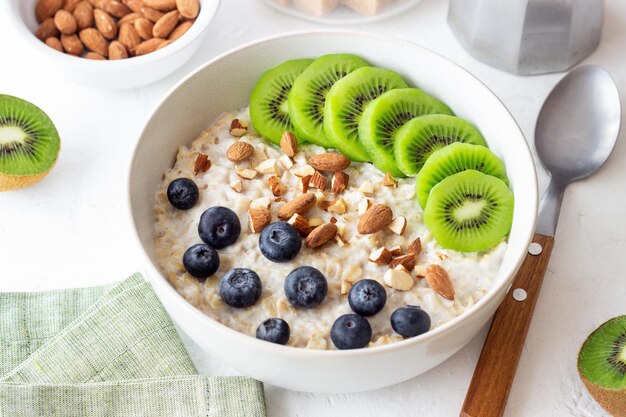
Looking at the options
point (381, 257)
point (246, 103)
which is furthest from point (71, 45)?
point (381, 257)

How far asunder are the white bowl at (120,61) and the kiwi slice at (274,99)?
0.74ft

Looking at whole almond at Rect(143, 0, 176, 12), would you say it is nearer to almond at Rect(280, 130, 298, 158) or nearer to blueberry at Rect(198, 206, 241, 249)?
almond at Rect(280, 130, 298, 158)

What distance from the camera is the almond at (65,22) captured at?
1.87 m

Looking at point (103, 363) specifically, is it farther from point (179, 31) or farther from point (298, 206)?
point (179, 31)

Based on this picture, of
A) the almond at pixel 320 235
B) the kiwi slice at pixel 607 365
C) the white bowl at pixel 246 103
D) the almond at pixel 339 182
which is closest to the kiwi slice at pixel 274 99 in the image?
the white bowl at pixel 246 103

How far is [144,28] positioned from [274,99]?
423mm

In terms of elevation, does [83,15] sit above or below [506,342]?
above

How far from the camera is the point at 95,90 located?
1.87 metres

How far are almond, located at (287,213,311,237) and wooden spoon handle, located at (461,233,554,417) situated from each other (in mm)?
362

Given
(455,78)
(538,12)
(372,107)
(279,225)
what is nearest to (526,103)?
(538,12)

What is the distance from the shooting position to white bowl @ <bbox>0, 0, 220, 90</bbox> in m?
1.75

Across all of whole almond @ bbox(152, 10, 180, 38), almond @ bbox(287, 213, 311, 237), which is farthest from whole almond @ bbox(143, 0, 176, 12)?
almond @ bbox(287, 213, 311, 237)

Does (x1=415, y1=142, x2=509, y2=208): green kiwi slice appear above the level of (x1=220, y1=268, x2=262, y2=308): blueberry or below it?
above

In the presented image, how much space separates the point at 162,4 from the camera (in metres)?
1.91
